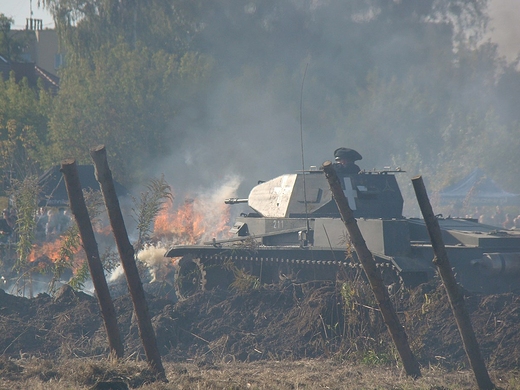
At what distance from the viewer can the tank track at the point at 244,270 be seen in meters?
12.2

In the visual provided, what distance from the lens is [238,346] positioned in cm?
1008

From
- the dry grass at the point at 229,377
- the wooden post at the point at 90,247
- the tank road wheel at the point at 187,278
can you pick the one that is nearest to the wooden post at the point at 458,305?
the dry grass at the point at 229,377

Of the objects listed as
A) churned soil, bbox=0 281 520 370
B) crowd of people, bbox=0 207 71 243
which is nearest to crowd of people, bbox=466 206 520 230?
churned soil, bbox=0 281 520 370

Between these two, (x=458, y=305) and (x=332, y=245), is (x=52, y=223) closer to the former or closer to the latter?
(x=332, y=245)

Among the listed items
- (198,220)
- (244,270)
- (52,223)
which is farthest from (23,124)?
(244,270)

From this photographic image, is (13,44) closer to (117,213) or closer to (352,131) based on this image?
(352,131)

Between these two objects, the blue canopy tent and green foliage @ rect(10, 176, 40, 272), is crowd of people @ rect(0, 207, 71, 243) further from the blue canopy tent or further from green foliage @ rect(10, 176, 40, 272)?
the blue canopy tent

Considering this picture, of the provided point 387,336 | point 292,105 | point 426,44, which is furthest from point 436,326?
point 426,44

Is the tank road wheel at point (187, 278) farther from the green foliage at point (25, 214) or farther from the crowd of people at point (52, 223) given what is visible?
the crowd of people at point (52, 223)

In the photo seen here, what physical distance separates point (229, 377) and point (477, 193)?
26296 mm

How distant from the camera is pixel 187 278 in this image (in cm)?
1409

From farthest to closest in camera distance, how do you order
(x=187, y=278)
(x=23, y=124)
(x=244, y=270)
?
(x=23, y=124) → (x=187, y=278) → (x=244, y=270)

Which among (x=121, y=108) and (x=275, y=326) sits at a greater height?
(x=121, y=108)

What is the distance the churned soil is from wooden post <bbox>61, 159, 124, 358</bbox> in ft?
5.67
